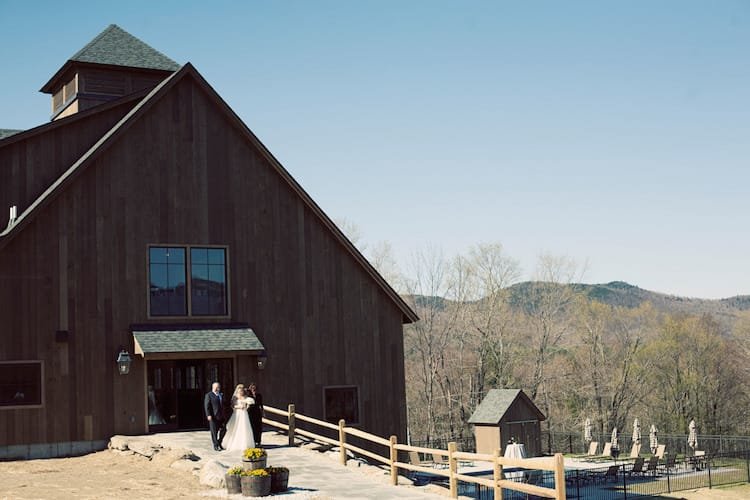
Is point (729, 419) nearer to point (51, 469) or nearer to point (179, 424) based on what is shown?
point (179, 424)

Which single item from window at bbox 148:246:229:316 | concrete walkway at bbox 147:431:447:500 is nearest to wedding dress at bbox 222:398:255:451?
concrete walkway at bbox 147:431:447:500

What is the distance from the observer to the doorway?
901 inches

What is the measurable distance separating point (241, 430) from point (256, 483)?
4.56 meters

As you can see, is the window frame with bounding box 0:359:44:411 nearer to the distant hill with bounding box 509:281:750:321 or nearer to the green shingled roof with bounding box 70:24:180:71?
the green shingled roof with bounding box 70:24:180:71

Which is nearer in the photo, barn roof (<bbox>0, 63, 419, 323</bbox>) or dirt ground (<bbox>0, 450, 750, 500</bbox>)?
dirt ground (<bbox>0, 450, 750, 500</bbox>)

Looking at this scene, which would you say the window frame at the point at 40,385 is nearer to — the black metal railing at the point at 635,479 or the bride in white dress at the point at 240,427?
the bride in white dress at the point at 240,427

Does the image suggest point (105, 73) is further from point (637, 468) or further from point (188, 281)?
point (637, 468)

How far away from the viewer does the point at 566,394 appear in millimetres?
65250

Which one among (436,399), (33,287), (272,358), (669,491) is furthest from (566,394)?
(33,287)

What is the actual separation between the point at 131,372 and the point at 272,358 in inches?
154

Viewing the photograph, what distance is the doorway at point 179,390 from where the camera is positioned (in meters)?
22.9

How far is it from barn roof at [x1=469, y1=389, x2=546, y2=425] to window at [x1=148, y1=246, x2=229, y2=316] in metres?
17.8

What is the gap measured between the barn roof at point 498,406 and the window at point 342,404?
14069 millimetres

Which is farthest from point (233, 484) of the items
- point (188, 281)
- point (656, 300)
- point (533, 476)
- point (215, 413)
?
point (656, 300)
